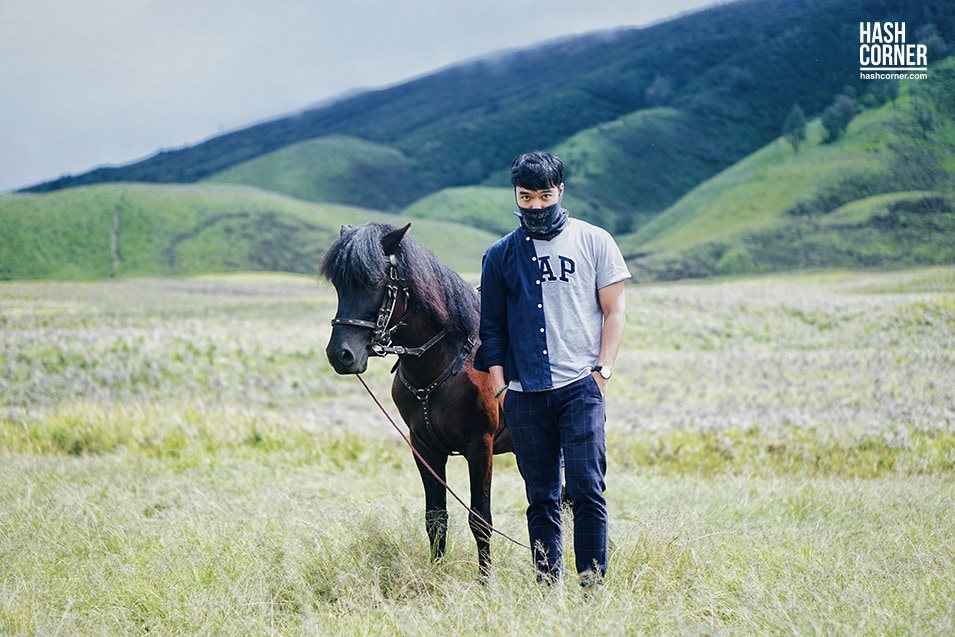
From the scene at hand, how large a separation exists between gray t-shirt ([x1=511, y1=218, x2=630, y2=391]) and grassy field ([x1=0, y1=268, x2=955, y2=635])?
1.23m

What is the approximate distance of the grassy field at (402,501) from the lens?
4449mm

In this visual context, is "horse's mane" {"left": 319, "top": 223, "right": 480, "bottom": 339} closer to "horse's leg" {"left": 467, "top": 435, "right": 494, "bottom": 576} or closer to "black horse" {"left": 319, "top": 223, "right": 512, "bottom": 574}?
"black horse" {"left": 319, "top": 223, "right": 512, "bottom": 574}

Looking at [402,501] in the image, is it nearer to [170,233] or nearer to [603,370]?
[603,370]

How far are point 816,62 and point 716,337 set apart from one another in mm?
185679

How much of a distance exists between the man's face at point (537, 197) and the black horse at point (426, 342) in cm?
75

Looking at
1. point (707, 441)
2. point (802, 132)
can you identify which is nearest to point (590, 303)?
point (707, 441)

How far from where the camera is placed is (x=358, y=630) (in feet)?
14.2

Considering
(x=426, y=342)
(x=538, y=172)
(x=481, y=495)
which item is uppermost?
(x=538, y=172)

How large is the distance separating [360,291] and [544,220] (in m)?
1.16

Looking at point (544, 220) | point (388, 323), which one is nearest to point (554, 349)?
point (544, 220)

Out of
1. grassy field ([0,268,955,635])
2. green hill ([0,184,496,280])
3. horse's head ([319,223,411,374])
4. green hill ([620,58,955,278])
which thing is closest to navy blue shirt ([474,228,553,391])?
horse's head ([319,223,411,374])

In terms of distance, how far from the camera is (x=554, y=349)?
4.53 m

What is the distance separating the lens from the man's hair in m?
4.46

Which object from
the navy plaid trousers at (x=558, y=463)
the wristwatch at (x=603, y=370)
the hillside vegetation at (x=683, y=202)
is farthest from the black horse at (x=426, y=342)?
the hillside vegetation at (x=683, y=202)
